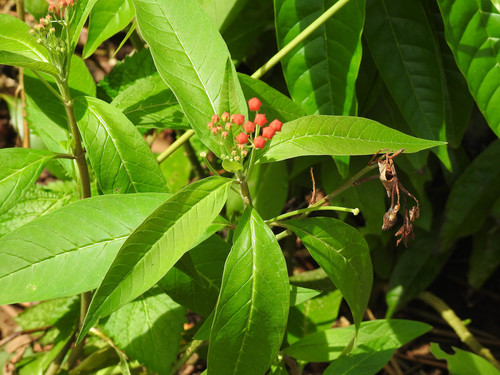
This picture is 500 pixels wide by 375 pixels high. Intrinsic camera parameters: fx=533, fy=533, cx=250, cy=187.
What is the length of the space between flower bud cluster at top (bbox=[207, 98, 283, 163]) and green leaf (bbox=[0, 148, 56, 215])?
0.40 metres

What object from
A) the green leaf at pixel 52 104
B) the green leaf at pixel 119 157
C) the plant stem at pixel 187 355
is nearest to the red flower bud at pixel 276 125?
the green leaf at pixel 119 157

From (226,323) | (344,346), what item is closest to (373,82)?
(344,346)

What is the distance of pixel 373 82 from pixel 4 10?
194cm

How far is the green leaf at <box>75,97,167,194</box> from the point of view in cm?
102

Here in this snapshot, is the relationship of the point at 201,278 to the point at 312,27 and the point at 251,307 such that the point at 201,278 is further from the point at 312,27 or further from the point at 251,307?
the point at 312,27

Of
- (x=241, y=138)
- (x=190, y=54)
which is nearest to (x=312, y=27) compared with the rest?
(x=190, y=54)

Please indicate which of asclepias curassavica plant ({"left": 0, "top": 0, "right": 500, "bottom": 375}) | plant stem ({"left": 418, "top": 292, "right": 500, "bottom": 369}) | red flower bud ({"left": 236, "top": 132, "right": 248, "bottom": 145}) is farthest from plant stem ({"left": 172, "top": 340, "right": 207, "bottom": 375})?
plant stem ({"left": 418, "top": 292, "right": 500, "bottom": 369})

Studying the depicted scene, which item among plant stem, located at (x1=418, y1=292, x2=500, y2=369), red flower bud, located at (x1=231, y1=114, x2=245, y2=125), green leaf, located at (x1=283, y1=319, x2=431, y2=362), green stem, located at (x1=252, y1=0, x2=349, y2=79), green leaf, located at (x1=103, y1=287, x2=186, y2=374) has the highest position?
green stem, located at (x1=252, y1=0, x2=349, y2=79)

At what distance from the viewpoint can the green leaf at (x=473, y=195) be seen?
5.72 feet

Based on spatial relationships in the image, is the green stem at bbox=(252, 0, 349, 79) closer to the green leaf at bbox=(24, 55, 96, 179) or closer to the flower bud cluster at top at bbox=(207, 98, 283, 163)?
the flower bud cluster at top at bbox=(207, 98, 283, 163)

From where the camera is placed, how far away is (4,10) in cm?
261

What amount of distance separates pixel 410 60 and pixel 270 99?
18.0 inches

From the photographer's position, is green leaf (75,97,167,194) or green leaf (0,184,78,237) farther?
green leaf (0,184,78,237)

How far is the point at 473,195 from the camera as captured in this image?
5.76 ft
